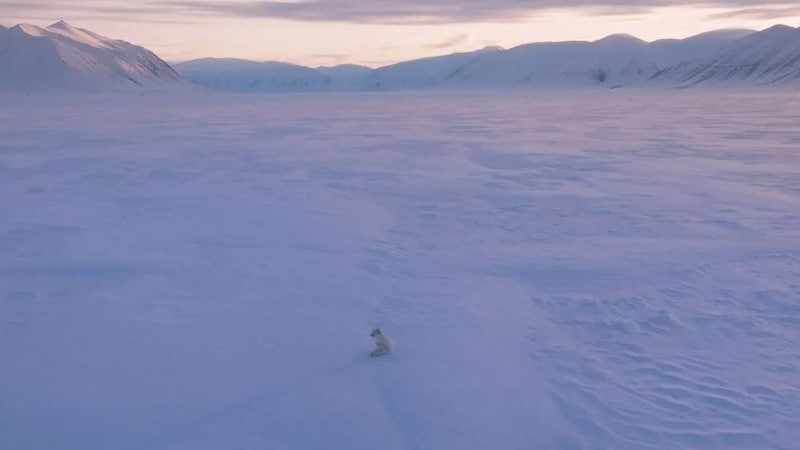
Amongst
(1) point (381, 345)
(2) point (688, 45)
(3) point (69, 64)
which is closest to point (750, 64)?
(2) point (688, 45)

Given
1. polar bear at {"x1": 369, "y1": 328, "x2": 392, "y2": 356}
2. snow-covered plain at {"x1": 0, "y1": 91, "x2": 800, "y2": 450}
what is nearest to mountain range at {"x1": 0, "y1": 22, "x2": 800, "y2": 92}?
snow-covered plain at {"x1": 0, "y1": 91, "x2": 800, "y2": 450}

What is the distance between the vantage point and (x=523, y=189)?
339 inches

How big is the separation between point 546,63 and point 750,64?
4440 centimetres

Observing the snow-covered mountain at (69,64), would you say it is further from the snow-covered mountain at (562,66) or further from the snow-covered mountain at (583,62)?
the snow-covered mountain at (562,66)

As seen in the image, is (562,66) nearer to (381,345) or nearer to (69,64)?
(69,64)

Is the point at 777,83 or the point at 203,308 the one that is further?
the point at 777,83

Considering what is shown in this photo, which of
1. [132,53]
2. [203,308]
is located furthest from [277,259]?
[132,53]

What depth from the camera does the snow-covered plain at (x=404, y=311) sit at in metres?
3.24

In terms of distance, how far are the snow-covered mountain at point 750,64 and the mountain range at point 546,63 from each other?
11cm

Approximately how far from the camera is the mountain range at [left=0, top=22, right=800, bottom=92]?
7975 centimetres

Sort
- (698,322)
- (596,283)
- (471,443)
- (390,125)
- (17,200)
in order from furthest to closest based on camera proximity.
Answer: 1. (390,125)
2. (17,200)
3. (596,283)
4. (698,322)
5. (471,443)

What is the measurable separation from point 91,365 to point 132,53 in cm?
11214

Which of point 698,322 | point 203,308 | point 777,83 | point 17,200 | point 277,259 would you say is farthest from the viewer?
point 777,83

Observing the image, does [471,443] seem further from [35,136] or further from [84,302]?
[35,136]
